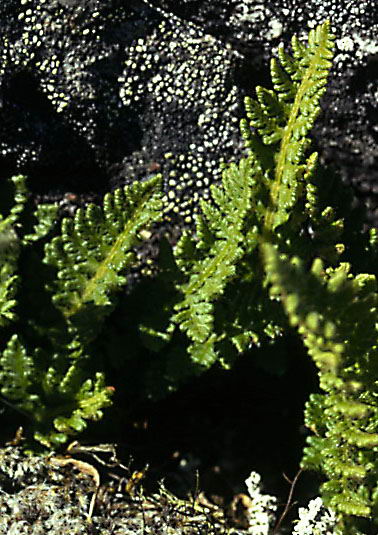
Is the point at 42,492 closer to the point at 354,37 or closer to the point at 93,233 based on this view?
the point at 93,233

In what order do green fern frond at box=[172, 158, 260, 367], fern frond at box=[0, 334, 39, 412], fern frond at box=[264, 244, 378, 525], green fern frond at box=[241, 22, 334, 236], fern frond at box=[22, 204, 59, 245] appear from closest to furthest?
fern frond at box=[264, 244, 378, 525], green fern frond at box=[241, 22, 334, 236], green fern frond at box=[172, 158, 260, 367], fern frond at box=[0, 334, 39, 412], fern frond at box=[22, 204, 59, 245]

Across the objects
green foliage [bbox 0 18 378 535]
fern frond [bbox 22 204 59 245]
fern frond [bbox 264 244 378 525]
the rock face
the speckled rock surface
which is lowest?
the speckled rock surface

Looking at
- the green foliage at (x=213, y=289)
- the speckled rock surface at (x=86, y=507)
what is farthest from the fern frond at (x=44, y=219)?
the speckled rock surface at (x=86, y=507)

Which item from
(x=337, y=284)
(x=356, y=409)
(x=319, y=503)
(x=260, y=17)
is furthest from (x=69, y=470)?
(x=260, y=17)

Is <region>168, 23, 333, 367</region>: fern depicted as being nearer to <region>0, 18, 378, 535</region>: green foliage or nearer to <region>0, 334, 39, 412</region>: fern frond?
<region>0, 18, 378, 535</region>: green foliage

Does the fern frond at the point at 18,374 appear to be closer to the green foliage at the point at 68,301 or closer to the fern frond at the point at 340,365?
the green foliage at the point at 68,301

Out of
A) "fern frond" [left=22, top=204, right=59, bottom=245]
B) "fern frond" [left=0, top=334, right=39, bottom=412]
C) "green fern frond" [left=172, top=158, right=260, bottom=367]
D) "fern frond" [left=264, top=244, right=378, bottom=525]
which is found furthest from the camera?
"fern frond" [left=22, top=204, right=59, bottom=245]

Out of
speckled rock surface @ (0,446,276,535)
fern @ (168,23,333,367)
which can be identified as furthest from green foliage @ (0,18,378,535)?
speckled rock surface @ (0,446,276,535)
